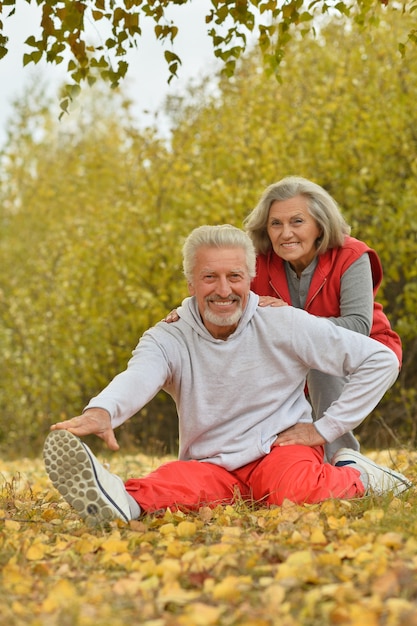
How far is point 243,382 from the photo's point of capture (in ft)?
11.2

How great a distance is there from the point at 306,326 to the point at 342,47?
5.07 metres

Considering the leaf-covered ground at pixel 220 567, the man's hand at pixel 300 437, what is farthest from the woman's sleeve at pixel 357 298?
the leaf-covered ground at pixel 220 567

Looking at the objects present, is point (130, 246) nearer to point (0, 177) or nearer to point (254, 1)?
point (254, 1)

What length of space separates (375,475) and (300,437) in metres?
0.36

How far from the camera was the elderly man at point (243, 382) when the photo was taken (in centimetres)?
335

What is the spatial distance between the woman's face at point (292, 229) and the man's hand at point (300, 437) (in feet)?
2.77

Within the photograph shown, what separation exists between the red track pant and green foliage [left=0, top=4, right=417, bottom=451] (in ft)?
11.1

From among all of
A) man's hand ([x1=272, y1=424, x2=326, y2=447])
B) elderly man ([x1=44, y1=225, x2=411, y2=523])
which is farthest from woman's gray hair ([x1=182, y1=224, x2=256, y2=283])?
man's hand ([x1=272, y1=424, x2=326, y2=447])

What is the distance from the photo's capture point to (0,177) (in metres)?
13.2

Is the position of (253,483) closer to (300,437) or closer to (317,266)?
(300,437)

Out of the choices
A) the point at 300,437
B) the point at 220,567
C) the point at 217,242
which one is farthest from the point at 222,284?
the point at 220,567

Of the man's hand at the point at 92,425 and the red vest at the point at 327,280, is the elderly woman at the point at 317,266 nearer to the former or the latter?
the red vest at the point at 327,280

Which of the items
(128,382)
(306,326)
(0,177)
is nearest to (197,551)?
(128,382)

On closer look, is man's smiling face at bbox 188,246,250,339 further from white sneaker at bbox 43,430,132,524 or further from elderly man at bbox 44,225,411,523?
white sneaker at bbox 43,430,132,524
